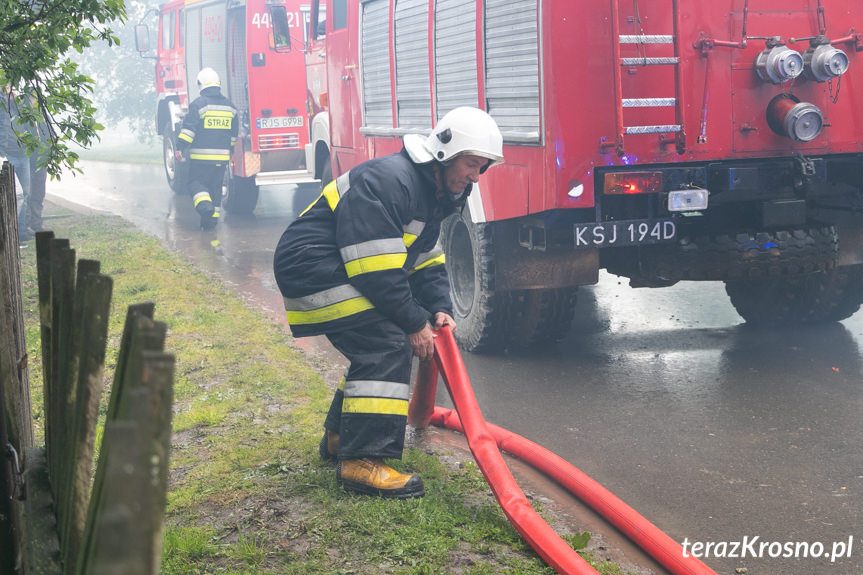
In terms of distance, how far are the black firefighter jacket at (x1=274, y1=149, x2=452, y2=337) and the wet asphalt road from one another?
1341 millimetres

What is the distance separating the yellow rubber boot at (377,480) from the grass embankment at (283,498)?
54 millimetres

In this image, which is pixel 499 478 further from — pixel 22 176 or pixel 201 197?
pixel 201 197

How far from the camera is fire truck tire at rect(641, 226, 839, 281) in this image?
206 inches

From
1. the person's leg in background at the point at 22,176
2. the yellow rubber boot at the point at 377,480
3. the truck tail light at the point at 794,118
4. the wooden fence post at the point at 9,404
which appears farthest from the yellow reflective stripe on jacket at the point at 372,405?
the person's leg in background at the point at 22,176

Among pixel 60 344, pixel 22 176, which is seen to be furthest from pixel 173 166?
pixel 60 344

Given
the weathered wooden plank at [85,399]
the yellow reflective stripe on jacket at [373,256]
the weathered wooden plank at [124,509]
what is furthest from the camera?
the yellow reflective stripe on jacket at [373,256]

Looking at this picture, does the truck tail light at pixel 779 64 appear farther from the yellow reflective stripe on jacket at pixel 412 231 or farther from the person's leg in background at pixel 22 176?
the person's leg in background at pixel 22 176

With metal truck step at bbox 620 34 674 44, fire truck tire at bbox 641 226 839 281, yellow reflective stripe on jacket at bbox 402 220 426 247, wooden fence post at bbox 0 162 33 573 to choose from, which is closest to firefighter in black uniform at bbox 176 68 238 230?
metal truck step at bbox 620 34 674 44

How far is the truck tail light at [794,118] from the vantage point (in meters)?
5.19

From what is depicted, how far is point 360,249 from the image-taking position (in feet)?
12.0

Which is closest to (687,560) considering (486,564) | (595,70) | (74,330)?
(486,564)

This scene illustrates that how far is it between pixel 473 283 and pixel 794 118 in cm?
241

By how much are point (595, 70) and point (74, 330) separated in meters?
3.88

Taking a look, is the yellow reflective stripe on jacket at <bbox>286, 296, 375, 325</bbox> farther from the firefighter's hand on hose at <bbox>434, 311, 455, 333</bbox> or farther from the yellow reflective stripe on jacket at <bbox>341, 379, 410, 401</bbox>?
the firefighter's hand on hose at <bbox>434, 311, 455, 333</bbox>
